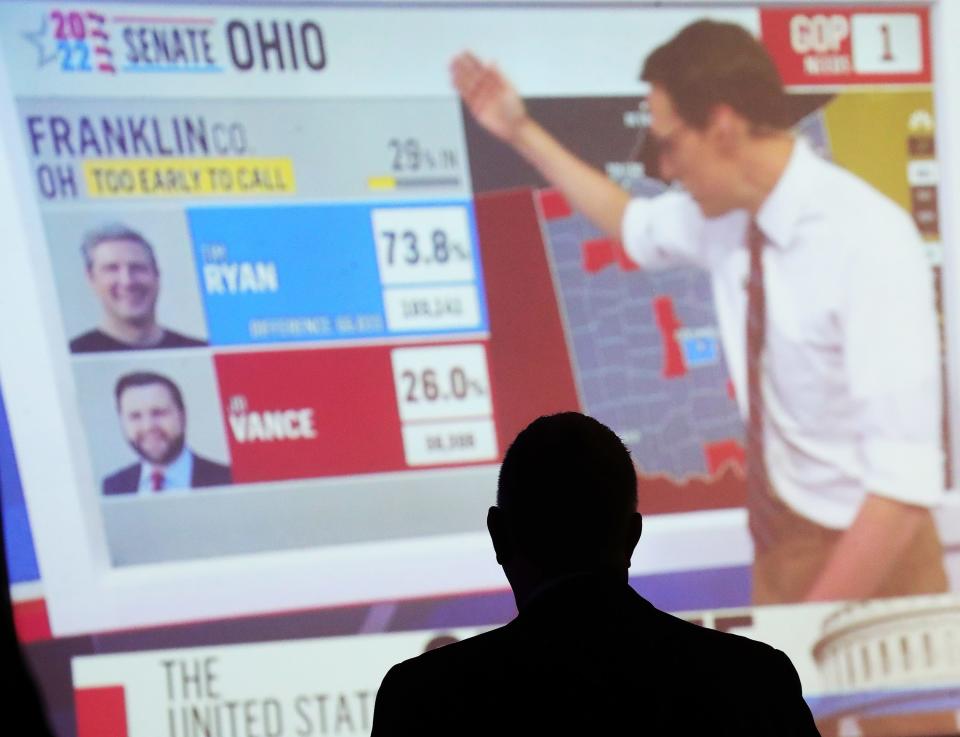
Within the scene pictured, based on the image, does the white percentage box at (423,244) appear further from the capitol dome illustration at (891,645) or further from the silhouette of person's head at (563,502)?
the silhouette of person's head at (563,502)

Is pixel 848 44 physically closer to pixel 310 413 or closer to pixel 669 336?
pixel 669 336

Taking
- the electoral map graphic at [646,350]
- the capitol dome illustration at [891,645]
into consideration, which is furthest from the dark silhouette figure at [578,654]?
the capitol dome illustration at [891,645]

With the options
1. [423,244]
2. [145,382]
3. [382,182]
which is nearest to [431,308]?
[423,244]

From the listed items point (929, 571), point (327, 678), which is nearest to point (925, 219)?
point (929, 571)

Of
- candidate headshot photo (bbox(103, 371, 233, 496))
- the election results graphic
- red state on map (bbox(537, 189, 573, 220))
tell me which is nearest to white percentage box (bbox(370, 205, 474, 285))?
red state on map (bbox(537, 189, 573, 220))

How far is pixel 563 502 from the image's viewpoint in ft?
2.98

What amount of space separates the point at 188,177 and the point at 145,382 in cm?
29

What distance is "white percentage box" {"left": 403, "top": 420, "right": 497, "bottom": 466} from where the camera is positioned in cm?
212

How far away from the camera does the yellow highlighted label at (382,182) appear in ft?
6.91

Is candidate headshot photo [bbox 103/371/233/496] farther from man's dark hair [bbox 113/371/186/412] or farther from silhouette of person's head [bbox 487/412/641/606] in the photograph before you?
silhouette of person's head [bbox 487/412/641/606]

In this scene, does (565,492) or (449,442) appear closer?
(565,492)

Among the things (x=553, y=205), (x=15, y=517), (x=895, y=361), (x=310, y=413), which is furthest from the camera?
(x=895, y=361)

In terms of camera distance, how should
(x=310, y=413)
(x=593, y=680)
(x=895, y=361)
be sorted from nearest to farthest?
(x=593, y=680) → (x=310, y=413) → (x=895, y=361)

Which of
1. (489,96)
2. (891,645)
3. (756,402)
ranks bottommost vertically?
(891,645)
